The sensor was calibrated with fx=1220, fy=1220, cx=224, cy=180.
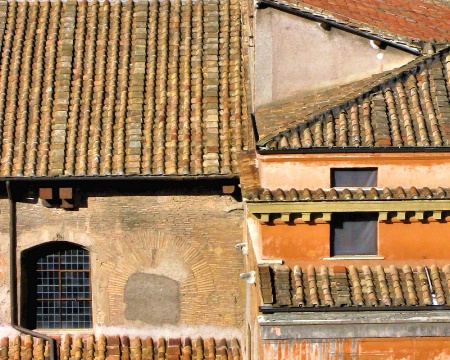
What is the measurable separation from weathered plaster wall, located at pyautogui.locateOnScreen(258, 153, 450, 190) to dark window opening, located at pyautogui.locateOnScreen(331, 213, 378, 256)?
0.50 m

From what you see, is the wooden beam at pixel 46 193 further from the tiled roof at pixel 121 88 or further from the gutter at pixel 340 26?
the gutter at pixel 340 26

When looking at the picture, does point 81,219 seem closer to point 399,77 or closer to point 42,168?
point 42,168

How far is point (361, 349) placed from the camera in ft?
54.1

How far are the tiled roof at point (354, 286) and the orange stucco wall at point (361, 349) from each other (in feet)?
1.85

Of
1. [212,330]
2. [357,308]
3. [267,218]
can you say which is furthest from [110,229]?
[357,308]

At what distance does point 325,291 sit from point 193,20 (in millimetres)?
7307

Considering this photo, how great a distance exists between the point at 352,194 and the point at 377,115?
135 centimetres

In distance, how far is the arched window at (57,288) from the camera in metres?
20.6

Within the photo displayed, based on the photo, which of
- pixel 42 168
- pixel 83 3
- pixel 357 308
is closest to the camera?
pixel 357 308

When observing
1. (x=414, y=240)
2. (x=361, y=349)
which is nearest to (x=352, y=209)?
(x=414, y=240)

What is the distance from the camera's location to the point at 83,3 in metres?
22.4

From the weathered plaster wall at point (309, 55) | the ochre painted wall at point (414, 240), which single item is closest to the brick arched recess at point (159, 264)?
the weathered plaster wall at point (309, 55)

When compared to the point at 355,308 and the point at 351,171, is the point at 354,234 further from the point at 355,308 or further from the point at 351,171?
the point at 355,308

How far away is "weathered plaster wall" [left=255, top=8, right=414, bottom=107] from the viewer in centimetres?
1838
